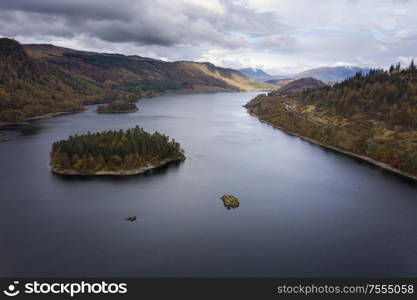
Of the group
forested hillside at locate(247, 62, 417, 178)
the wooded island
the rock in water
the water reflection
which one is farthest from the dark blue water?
forested hillside at locate(247, 62, 417, 178)

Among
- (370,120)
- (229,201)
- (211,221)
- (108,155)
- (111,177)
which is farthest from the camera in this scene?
(370,120)

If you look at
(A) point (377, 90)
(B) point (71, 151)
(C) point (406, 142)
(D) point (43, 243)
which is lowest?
(D) point (43, 243)

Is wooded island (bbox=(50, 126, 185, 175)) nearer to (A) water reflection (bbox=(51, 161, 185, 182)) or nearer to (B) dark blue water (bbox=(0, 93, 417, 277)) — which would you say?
(A) water reflection (bbox=(51, 161, 185, 182))

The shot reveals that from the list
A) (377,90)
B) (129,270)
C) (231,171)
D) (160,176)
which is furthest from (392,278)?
(377,90)

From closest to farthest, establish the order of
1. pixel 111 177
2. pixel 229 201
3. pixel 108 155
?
1. pixel 229 201
2. pixel 111 177
3. pixel 108 155

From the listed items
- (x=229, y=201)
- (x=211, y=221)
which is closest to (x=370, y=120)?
(x=229, y=201)

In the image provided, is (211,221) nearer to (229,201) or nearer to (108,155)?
(229,201)

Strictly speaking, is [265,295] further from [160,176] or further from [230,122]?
[230,122]

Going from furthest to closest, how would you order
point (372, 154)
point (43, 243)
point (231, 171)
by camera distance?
point (372, 154), point (231, 171), point (43, 243)
